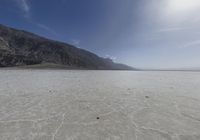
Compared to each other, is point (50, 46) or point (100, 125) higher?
point (50, 46)

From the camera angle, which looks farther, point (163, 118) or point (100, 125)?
point (163, 118)

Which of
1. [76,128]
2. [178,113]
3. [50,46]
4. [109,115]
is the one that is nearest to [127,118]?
[109,115]

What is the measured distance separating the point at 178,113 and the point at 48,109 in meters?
4.15

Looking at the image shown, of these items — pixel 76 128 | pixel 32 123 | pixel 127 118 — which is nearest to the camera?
pixel 76 128

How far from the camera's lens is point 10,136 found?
100 inches

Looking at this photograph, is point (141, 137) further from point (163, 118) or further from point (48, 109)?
point (48, 109)

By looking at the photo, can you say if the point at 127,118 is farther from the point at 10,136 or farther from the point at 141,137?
the point at 10,136

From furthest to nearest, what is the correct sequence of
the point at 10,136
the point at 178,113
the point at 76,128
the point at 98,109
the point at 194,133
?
the point at 98,109 → the point at 178,113 → the point at 76,128 → the point at 194,133 → the point at 10,136

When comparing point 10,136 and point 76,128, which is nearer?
point 10,136

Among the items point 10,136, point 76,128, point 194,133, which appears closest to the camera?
point 10,136

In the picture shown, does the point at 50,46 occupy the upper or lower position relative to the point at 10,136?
upper

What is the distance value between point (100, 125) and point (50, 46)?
123m

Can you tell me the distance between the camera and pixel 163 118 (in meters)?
3.58

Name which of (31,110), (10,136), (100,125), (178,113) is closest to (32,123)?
(10,136)
